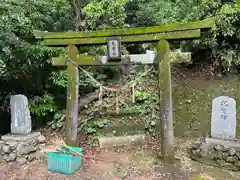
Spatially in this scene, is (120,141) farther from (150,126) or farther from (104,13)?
(104,13)

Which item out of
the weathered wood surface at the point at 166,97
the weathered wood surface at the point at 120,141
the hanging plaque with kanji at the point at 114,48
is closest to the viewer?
the weathered wood surface at the point at 166,97

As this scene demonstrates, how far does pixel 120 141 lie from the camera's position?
251 inches

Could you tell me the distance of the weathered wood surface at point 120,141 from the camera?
247 inches

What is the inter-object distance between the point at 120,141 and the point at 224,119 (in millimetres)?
2538

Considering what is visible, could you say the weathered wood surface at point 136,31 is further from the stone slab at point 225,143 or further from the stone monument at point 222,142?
the stone slab at point 225,143

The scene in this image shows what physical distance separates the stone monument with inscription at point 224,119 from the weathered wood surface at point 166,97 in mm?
1216

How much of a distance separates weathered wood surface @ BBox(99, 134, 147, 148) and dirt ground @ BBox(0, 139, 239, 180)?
1.84 feet

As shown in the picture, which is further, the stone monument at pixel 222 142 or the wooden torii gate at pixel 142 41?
the stone monument at pixel 222 142

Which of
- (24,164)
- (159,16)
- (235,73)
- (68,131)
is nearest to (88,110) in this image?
(68,131)

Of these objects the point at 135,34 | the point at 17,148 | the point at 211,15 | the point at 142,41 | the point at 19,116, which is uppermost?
the point at 211,15

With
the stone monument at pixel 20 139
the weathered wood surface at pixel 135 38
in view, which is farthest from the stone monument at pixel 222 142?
the stone monument at pixel 20 139

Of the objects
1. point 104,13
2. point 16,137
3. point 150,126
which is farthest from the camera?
point 104,13

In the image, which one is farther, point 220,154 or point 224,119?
point 224,119

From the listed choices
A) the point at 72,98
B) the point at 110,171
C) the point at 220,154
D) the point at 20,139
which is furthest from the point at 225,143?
the point at 20,139
